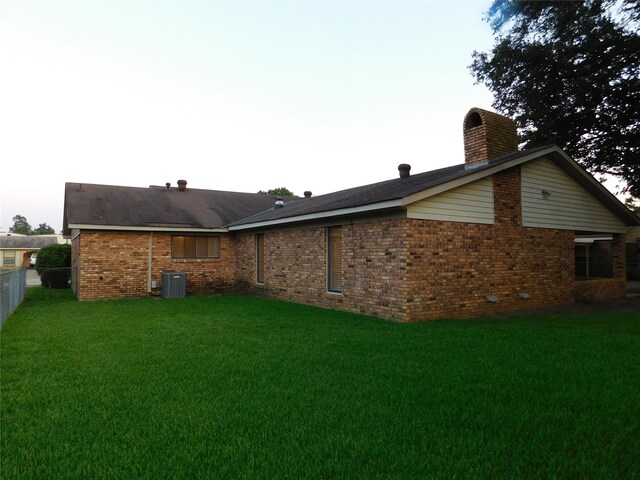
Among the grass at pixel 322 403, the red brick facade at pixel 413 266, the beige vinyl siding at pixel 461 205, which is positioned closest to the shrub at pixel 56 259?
the red brick facade at pixel 413 266

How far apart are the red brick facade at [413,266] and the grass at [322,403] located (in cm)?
162

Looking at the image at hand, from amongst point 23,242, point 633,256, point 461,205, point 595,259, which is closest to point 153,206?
point 461,205

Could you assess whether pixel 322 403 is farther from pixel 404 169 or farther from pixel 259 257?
pixel 259 257

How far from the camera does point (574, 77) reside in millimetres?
13922

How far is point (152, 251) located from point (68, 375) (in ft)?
34.1

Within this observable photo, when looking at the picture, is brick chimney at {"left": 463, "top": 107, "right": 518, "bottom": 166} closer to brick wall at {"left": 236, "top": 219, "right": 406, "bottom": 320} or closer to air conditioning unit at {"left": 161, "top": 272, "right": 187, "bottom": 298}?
brick wall at {"left": 236, "top": 219, "right": 406, "bottom": 320}

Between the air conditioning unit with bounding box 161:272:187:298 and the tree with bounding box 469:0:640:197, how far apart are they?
45.0 ft

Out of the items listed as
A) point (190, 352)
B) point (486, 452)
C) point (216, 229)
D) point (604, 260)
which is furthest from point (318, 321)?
point (604, 260)

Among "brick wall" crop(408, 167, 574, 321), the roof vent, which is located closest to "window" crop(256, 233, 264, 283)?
the roof vent

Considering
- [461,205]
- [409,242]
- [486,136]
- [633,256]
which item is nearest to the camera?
[409,242]

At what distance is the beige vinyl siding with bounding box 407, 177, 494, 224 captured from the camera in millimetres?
8930

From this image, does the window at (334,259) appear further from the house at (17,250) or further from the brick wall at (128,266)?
the house at (17,250)

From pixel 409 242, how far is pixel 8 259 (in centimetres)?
5563

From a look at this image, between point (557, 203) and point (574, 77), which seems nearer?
point (557, 203)
